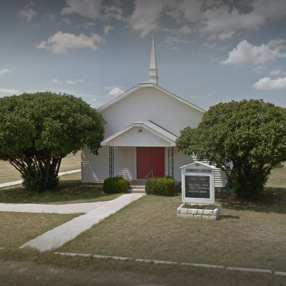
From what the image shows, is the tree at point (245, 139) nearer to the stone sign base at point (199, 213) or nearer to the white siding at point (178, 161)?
the stone sign base at point (199, 213)

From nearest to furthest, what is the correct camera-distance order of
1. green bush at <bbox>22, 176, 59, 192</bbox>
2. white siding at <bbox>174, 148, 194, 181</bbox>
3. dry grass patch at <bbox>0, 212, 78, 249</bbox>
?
dry grass patch at <bbox>0, 212, 78, 249</bbox> < green bush at <bbox>22, 176, 59, 192</bbox> < white siding at <bbox>174, 148, 194, 181</bbox>

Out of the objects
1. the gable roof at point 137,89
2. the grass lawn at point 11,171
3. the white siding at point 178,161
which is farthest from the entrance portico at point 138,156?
the grass lawn at point 11,171

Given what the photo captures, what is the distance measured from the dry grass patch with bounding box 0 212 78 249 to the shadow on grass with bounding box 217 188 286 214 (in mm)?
6833

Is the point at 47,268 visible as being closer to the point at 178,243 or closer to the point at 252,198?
the point at 178,243

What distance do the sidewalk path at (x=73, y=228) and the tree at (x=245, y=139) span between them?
434 cm

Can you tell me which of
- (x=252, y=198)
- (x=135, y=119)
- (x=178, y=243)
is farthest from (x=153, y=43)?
(x=178, y=243)

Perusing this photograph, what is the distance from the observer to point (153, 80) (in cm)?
2322

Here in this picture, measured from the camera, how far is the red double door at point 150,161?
2019 centimetres

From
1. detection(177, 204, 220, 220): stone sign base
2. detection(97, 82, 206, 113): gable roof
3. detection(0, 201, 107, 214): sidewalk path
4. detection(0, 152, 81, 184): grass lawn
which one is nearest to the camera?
detection(177, 204, 220, 220): stone sign base

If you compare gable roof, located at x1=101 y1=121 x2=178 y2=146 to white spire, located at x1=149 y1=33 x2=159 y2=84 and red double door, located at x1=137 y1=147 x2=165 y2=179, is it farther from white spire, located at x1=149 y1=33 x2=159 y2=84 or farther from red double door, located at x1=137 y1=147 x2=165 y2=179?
white spire, located at x1=149 y1=33 x2=159 y2=84

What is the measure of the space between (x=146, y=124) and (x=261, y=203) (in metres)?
8.14

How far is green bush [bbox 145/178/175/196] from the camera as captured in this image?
16.4 metres

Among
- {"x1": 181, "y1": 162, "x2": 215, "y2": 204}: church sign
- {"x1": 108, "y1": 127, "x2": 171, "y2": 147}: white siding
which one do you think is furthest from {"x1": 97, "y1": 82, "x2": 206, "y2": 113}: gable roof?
{"x1": 181, "y1": 162, "x2": 215, "y2": 204}: church sign

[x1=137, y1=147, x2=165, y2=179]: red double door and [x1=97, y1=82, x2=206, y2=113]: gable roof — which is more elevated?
[x1=97, y1=82, x2=206, y2=113]: gable roof
